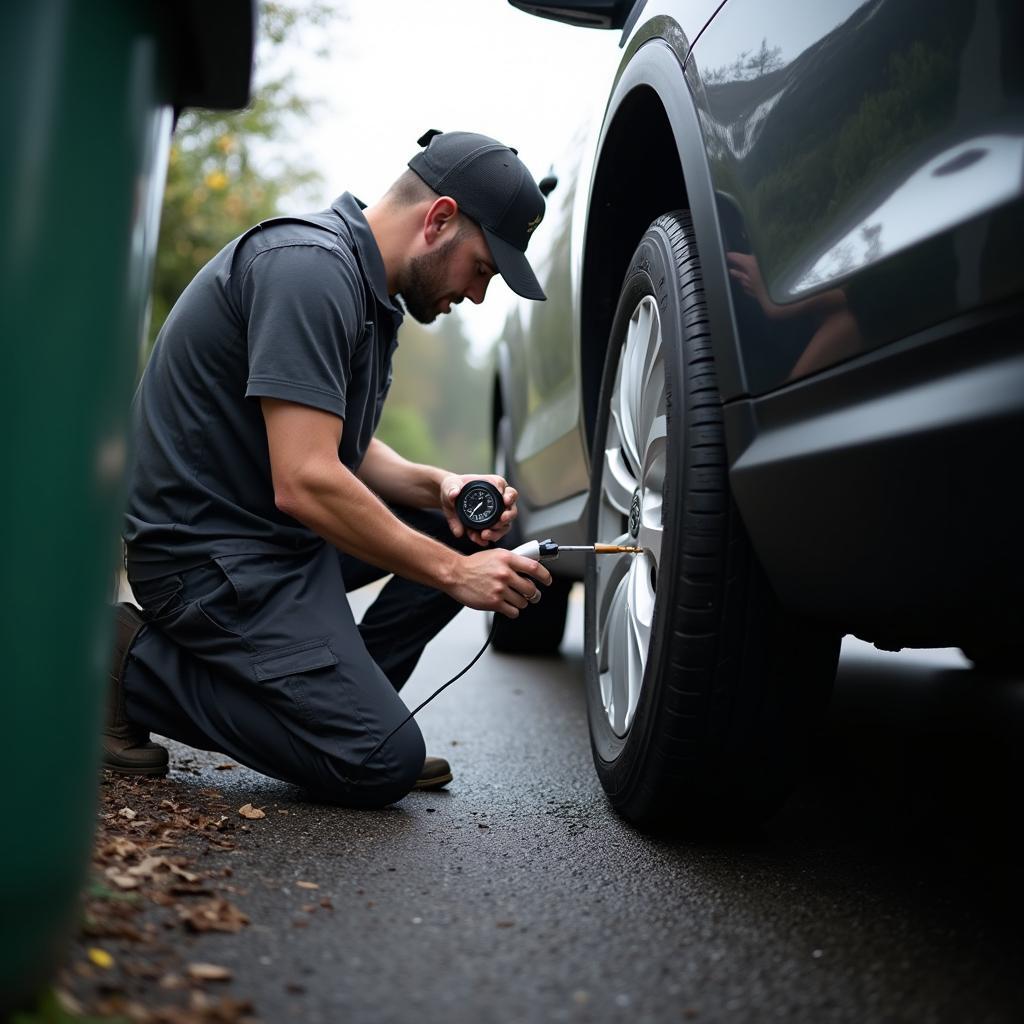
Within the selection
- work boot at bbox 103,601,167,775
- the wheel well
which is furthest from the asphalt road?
the wheel well

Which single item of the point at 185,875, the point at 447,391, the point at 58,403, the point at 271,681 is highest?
the point at 447,391

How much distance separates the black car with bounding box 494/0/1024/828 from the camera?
3.46 ft

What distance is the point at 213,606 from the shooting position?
2.03 m

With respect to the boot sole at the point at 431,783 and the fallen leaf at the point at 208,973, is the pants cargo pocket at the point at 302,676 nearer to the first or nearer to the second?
the boot sole at the point at 431,783

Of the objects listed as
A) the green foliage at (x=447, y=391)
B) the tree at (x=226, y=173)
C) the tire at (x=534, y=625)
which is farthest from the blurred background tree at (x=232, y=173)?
the green foliage at (x=447, y=391)

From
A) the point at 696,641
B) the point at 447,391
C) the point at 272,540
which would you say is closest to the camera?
the point at 696,641

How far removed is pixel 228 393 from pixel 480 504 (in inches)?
22.1

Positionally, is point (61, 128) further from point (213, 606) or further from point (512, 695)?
point (512, 695)

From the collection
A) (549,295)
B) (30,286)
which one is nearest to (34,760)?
(30,286)

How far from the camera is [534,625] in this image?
4023mm

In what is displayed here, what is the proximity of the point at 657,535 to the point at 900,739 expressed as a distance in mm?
1422

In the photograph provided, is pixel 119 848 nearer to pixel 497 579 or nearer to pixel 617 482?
pixel 497 579

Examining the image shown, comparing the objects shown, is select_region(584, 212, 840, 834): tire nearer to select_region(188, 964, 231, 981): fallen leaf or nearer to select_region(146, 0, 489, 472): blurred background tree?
select_region(188, 964, 231, 981): fallen leaf

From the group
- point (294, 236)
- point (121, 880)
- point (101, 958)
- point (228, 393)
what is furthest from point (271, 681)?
point (101, 958)
